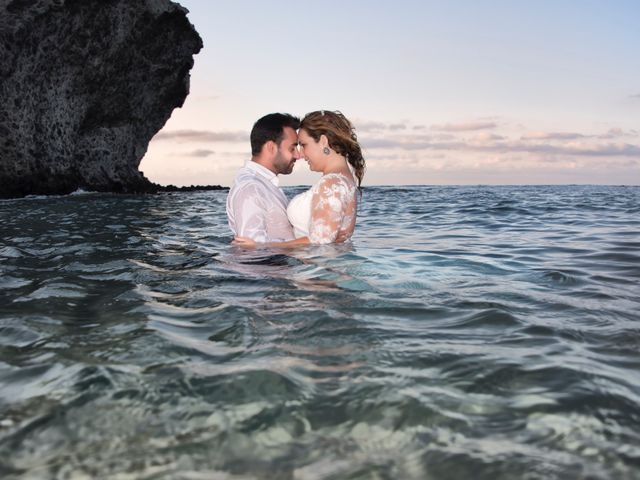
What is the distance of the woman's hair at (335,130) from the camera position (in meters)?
6.38

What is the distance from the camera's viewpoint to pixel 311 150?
21.5 feet

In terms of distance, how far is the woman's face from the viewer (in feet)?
21.4

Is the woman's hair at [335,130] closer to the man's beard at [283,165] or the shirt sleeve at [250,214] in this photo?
the man's beard at [283,165]

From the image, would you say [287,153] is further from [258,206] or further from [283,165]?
[258,206]

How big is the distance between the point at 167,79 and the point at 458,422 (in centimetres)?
3881

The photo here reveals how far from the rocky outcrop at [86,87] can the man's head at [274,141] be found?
2265 cm

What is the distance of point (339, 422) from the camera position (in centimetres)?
254

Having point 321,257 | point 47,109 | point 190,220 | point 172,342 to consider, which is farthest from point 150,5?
point 172,342

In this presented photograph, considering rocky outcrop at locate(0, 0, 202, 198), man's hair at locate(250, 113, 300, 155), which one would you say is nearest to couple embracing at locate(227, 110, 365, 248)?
man's hair at locate(250, 113, 300, 155)

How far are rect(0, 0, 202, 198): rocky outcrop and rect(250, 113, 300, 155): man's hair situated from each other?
74.2 ft

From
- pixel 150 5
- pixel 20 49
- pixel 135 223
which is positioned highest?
pixel 150 5

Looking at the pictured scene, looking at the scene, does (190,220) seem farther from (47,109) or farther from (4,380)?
(47,109)

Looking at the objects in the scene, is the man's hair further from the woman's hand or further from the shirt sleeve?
the woman's hand

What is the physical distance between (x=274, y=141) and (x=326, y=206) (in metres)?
1.02
